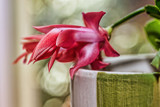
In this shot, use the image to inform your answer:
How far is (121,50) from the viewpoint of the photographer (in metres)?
0.74

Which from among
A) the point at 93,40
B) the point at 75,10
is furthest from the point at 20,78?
the point at 93,40

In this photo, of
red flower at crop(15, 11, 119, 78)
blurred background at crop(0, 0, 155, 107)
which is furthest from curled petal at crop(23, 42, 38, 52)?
blurred background at crop(0, 0, 155, 107)

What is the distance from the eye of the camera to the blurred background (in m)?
0.67

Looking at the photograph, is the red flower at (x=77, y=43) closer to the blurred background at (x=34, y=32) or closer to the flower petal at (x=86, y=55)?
the flower petal at (x=86, y=55)

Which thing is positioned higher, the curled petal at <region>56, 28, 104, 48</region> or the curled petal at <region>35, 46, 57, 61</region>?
the curled petal at <region>56, 28, 104, 48</region>

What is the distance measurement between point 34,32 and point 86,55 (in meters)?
0.56

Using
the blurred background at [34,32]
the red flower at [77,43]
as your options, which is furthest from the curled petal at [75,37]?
the blurred background at [34,32]

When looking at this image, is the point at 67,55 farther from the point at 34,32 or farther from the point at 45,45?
the point at 34,32

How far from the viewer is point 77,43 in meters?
0.21

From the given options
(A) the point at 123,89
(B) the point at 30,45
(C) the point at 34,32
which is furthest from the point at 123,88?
(C) the point at 34,32

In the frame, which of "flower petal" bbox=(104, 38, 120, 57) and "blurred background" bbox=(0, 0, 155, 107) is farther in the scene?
"blurred background" bbox=(0, 0, 155, 107)

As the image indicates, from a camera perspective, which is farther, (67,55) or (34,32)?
(34,32)

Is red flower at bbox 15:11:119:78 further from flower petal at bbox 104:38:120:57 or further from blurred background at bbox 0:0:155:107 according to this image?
blurred background at bbox 0:0:155:107

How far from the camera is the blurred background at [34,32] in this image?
0.67 m
